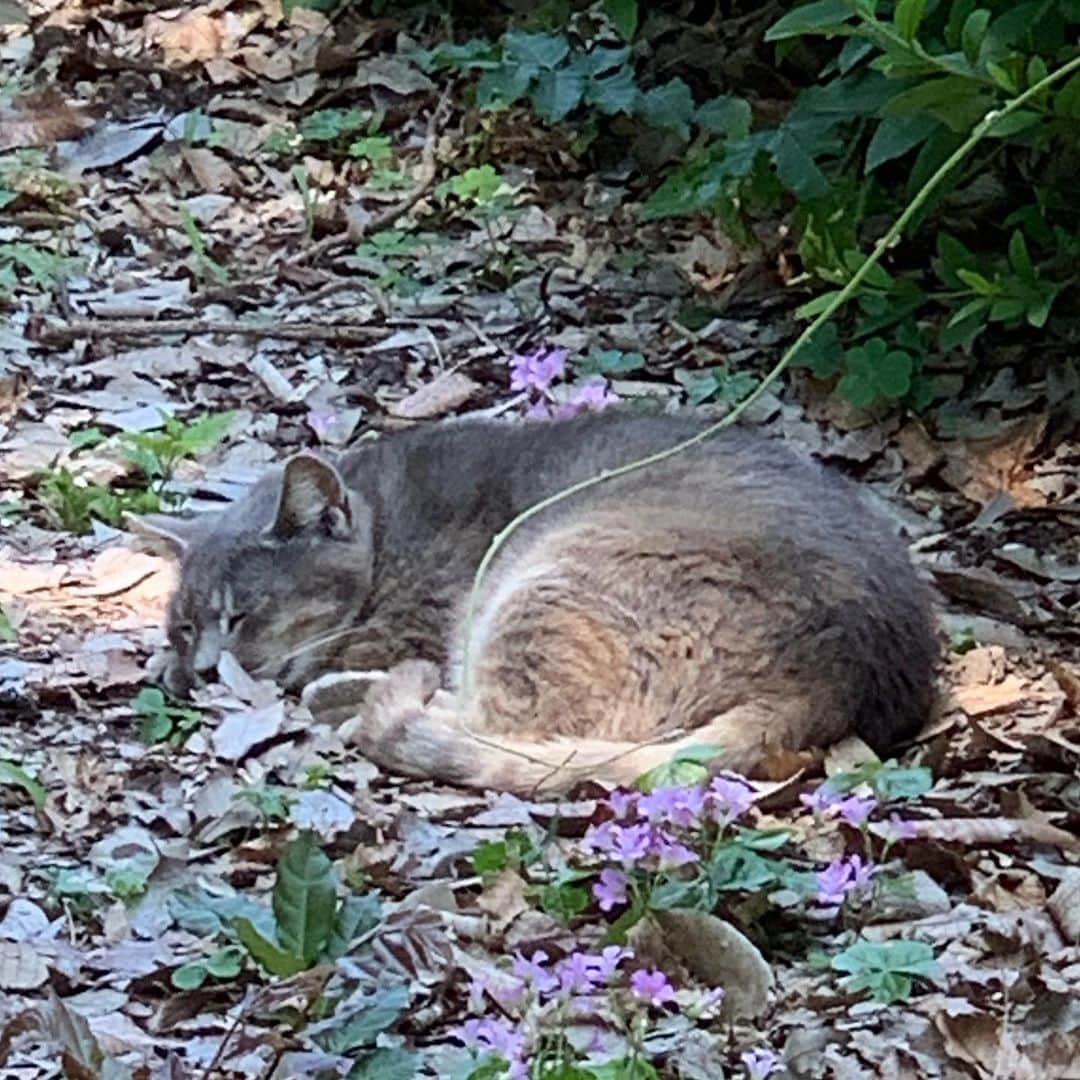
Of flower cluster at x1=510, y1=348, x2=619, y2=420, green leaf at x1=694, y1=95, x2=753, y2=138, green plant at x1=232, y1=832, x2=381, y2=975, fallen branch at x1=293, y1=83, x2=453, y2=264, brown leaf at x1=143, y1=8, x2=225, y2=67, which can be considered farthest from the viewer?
brown leaf at x1=143, y1=8, x2=225, y2=67

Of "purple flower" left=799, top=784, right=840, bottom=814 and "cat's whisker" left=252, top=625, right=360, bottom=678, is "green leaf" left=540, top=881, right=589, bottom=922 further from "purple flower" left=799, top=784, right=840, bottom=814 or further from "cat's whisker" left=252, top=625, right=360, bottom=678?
"cat's whisker" left=252, top=625, right=360, bottom=678

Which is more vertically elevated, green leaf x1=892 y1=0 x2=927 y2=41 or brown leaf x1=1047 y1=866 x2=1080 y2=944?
green leaf x1=892 y1=0 x2=927 y2=41

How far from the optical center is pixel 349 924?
118 inches

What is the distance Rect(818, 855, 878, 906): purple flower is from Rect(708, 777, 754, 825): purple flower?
169mm

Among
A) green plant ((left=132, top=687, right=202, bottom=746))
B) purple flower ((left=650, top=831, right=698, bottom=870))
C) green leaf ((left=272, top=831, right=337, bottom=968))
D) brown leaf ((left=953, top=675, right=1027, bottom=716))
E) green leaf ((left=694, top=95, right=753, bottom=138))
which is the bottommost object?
green plant ((left=132, top=687, right=202, bottom=746))

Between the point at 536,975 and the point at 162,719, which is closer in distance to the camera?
the point at 536,975

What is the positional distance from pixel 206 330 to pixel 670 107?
1411 mm

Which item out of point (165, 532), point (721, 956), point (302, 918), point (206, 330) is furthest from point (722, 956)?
point (206, 330)

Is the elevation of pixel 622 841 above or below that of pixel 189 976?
above

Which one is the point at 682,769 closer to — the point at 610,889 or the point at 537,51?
the point at 610,889

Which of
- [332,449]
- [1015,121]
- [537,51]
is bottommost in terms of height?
[332,449]

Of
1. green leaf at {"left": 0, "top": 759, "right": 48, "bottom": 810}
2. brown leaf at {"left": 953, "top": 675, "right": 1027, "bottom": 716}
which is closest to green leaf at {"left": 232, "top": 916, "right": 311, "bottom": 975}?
green leaf at {"left": 0, "top": 759, "right": 48, "bottom": 810}

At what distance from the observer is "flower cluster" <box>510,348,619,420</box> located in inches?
224

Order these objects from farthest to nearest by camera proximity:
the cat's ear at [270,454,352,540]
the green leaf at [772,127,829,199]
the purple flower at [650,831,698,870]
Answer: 1. the green leaf at [772,127,829,199]
2. the cat's ear at [270,454,352,540]
3. the purple flower at [650,831,698,870]
